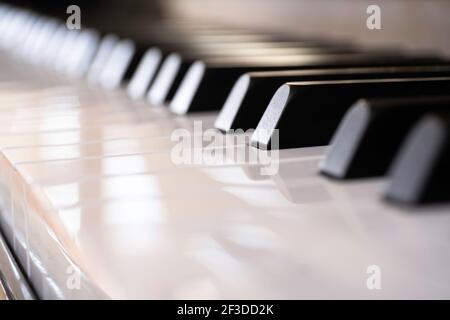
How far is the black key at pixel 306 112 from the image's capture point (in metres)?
0.80

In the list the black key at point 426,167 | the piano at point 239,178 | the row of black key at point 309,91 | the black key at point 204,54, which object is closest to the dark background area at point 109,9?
the row of black key at point 309,91

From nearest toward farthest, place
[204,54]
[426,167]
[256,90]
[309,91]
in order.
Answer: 1. [426,167]
2. [309,91]
3. [256,90]
4. [204,54]

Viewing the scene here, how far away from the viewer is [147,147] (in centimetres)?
85

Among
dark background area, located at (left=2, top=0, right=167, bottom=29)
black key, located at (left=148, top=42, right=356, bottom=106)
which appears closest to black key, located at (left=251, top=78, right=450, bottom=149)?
black key, located at (left=148, top=42, right=356, bottom=106)

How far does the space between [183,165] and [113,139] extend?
7.0 inches

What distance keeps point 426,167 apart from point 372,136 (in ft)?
0.35

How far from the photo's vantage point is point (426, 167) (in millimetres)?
541

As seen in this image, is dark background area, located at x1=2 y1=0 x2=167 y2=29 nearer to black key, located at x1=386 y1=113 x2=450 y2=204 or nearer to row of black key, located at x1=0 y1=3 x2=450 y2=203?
row of black key, located at x1=0 y1=3 x2=450 y2=203

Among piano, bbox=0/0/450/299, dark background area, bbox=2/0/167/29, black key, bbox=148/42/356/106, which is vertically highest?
dark background area, bbox=2/0/167/29

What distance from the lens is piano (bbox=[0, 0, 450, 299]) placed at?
48 centimetres

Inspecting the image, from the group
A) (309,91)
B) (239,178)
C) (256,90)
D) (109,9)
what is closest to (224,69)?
(256,90)

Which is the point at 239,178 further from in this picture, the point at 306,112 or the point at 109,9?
the point at 109,9

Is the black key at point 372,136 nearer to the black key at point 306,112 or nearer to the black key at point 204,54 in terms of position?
the black key at point 306,112
